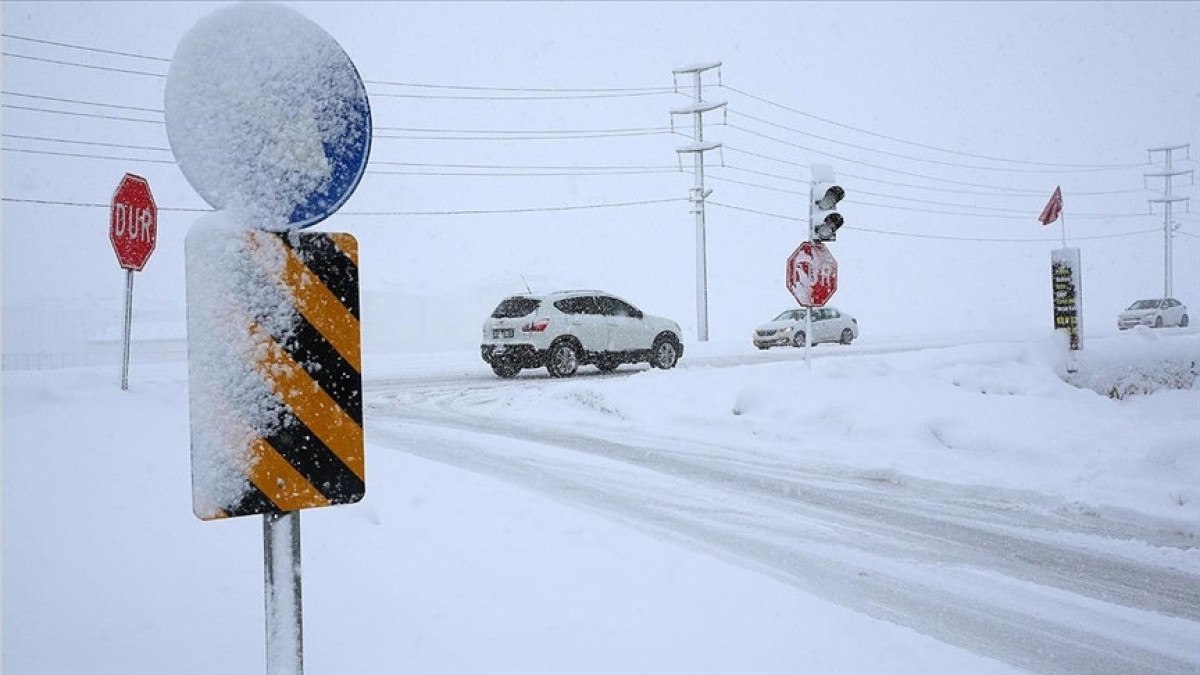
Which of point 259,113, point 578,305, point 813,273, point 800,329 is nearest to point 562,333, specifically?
point 578,305

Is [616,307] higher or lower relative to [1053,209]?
lower

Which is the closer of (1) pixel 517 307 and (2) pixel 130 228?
(2) pixel 130 228

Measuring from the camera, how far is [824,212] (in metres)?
11.1

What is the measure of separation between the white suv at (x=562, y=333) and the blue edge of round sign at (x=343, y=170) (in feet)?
42.7

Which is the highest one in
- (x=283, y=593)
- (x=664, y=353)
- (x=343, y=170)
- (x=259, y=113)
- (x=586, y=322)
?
(x=259, y=113)

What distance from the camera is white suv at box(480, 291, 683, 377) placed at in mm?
15406

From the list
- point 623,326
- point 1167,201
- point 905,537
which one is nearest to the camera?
point 905,537

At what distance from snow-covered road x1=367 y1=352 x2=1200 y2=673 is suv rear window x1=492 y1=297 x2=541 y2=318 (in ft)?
21.4

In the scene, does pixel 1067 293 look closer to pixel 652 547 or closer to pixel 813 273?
pixel 813 273

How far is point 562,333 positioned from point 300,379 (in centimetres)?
1353

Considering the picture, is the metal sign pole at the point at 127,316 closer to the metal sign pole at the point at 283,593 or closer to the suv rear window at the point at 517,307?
the suv rear window at the point at 517,307

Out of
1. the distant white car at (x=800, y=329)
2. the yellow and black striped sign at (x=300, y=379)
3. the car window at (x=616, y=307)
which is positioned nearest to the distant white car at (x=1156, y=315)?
the distant white car at (x=800, y=329)

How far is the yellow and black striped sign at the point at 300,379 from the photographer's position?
202 cm

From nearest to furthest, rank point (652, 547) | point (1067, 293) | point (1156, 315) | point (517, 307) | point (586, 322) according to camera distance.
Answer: point (652, 547)
point (1067, 293)
point (517, 307)
point (586, 322)
point (1156, 315)
